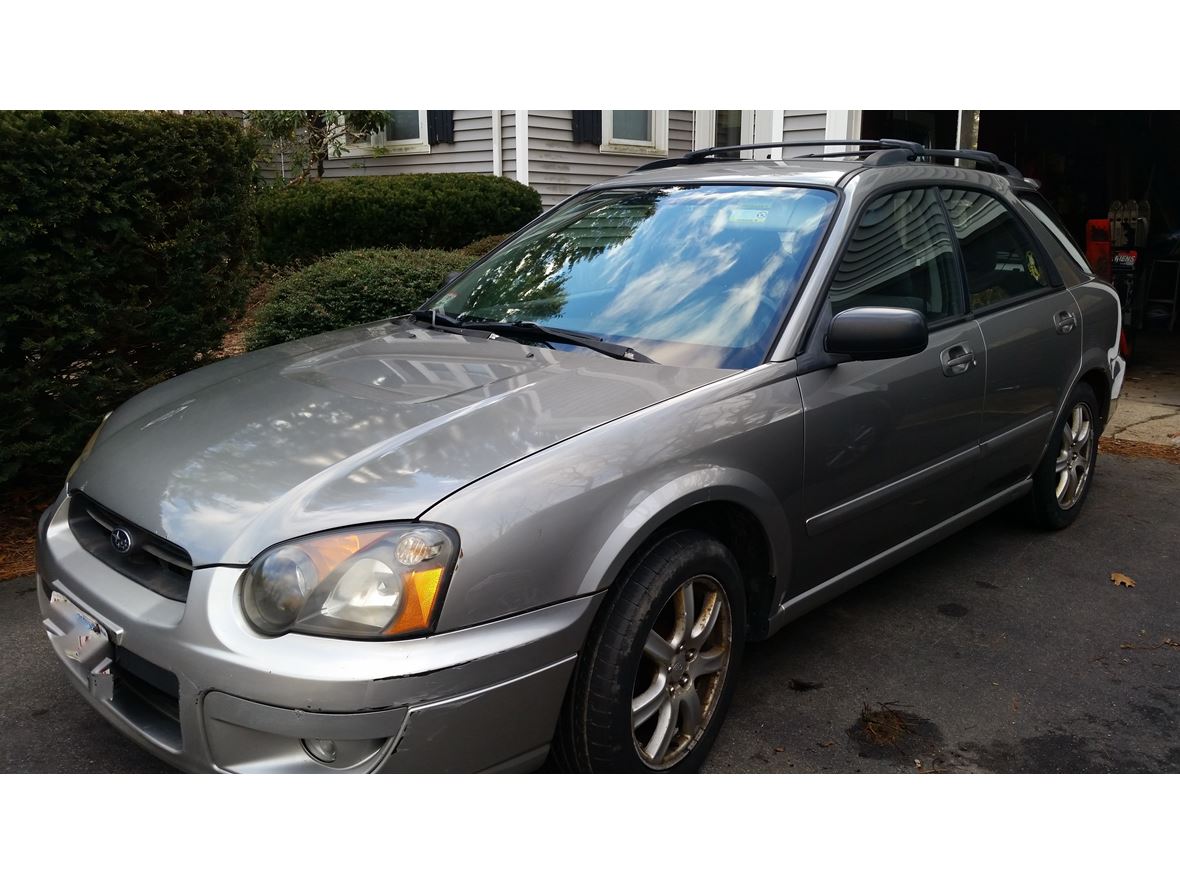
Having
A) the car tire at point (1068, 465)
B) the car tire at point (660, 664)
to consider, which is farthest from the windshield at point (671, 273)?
the car tire at point (1068, 465)

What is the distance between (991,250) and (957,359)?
705mm

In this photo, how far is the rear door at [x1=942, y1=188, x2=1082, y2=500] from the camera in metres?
3.86

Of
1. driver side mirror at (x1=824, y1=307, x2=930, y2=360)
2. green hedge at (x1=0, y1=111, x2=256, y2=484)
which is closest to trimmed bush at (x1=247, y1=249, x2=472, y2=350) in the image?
green hedge at (x1=0, y1=111, x2=256, y2=484)

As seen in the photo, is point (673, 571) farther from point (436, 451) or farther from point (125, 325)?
point (125, 325)

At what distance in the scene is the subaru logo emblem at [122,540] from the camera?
246 cm

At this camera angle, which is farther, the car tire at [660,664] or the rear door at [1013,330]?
the rear door at [1013,330]

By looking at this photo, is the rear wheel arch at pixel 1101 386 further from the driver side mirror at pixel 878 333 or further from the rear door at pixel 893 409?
the driver side mirror at pixel 878 333

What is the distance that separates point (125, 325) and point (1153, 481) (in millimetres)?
5639

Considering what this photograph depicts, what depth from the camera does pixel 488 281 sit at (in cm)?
377

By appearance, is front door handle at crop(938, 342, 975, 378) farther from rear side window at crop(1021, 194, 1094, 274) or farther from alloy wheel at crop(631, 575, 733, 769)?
alloy wheel at crop(631, 575, 733, 769)

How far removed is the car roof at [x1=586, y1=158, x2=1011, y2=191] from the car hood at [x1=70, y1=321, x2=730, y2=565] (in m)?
1.00

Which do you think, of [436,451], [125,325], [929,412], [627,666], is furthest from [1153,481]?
[125,325]

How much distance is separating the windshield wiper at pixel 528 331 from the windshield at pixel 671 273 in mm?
34

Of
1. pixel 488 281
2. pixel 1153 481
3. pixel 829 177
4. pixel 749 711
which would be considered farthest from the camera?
pixel 1153 481
